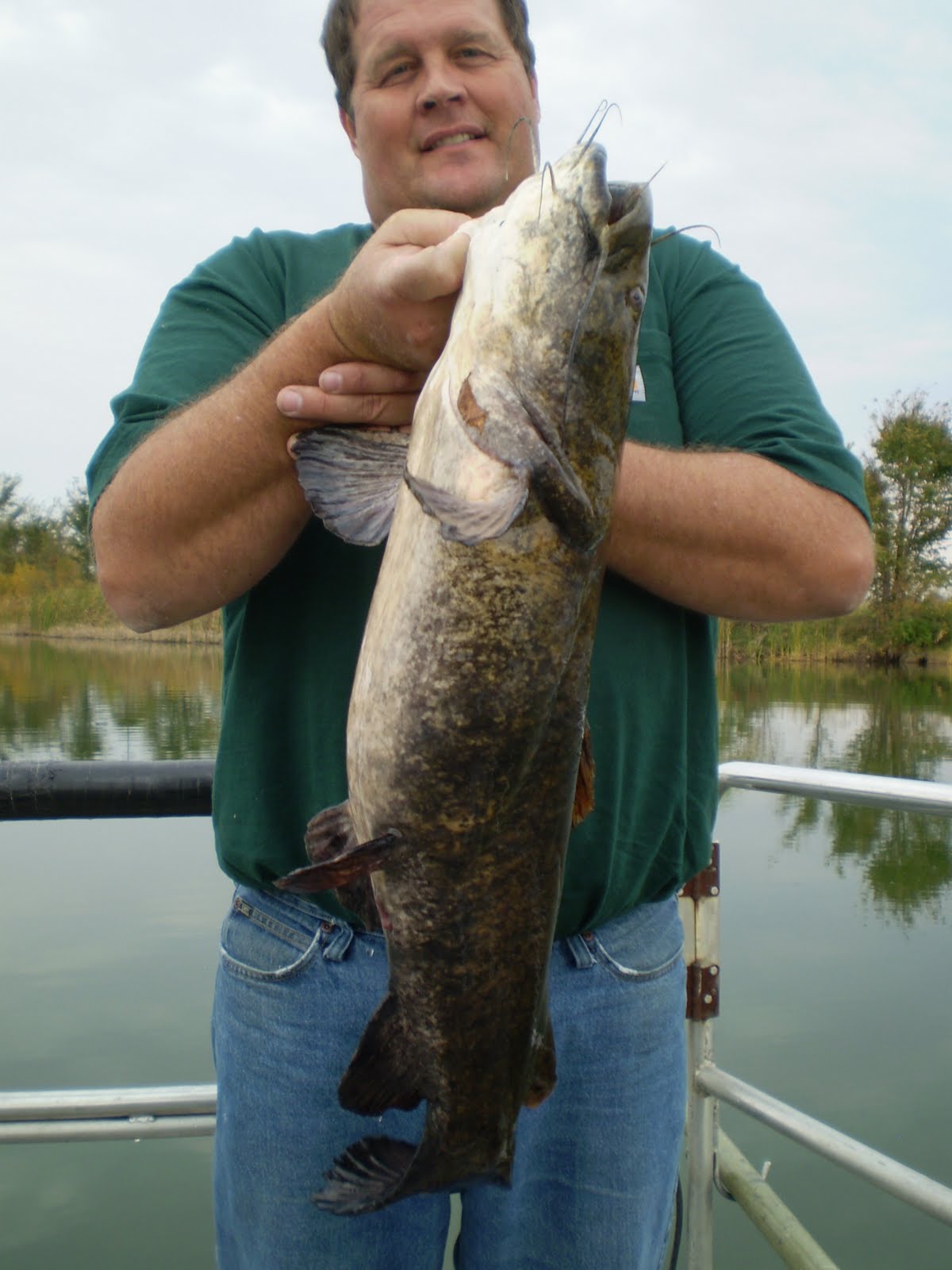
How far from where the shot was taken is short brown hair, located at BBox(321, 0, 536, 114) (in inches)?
74.2

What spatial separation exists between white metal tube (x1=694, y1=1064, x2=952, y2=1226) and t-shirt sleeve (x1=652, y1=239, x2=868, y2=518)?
1326 millimetres

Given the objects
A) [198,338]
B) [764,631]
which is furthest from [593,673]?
[764,631]

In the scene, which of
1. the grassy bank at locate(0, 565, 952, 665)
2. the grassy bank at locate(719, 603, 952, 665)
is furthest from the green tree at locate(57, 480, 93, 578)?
the grassy bank at locate(719, 603, 952, 665)

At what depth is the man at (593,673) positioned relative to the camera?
1.61m

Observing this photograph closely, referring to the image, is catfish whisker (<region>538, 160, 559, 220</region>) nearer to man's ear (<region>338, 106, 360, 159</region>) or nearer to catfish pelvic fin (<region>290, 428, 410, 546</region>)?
catfish pelvic fin (<region>290, 428, 410, 546</region>)

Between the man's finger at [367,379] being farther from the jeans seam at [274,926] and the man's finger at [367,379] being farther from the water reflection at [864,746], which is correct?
the water reflection at [864,746]

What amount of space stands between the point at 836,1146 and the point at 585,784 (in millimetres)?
1173

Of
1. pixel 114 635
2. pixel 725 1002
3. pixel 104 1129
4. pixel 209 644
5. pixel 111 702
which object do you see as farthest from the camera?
pixel 114 635

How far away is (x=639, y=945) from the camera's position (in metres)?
1.84

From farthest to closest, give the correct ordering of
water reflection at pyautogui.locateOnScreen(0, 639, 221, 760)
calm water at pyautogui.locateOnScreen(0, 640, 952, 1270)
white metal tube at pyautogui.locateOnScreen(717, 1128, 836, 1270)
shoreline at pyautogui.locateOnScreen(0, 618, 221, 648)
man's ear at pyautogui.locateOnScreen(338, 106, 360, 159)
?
shoreline at pyautogui.locateOnScreen(0, 618, 221, 648) < water reflection at pyautogui.locateOnScreen(0, 639, 221, 760) < calm water at pyautogui.locateOnScreen(0, 640, 952, 1270) < white metal tube at pyautogui.locateOnScreen(717, 1128, 836, 1270) < man's ear at pyautogui.locateOnScreen(338, 106, 360, 159)

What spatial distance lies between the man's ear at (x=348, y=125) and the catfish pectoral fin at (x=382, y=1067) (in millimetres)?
1636

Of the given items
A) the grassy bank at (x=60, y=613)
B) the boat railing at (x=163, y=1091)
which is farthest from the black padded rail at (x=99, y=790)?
the grassy bank at (x=60, y=613)

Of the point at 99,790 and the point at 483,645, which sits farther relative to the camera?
the point at 99,790

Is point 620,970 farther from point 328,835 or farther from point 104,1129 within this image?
point 104,1129
